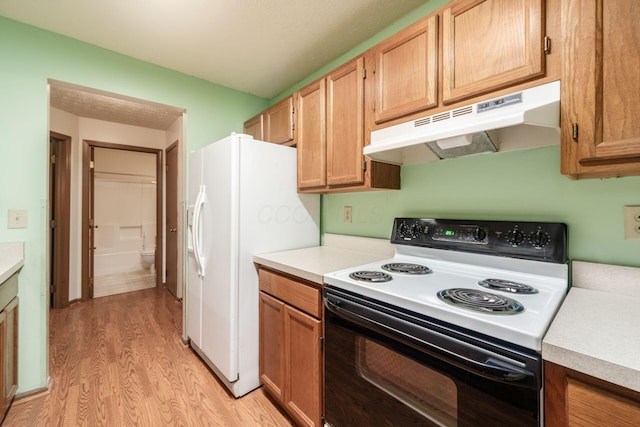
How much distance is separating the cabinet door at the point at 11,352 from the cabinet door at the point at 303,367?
1.47 m

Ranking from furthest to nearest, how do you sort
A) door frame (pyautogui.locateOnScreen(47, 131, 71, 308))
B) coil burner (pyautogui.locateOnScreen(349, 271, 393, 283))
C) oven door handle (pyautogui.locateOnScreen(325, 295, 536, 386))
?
1. door frame (pyautogui.locateOnScreen(47, 131, 71, 308))
2. coil burner (pyautogui.locateOnScreen(349, 271, 393, 283))
3. oven door handle (pyautogui.locateOnScreen(325, 295, 536, 386))

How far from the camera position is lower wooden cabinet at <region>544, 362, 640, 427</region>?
0.58 meters

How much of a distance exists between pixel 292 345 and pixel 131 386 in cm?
124

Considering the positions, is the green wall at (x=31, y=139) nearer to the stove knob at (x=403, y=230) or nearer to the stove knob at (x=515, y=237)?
the stove knob at (x=403, y=230)

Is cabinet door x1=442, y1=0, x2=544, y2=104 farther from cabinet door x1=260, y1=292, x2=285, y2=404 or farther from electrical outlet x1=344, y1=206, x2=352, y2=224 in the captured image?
cabinet door x1=260, y1=292, x2=285, y2=404

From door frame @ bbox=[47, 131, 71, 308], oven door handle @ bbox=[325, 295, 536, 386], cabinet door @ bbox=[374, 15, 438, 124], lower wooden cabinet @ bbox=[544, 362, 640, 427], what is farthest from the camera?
door frame @ bbox=[47, 131, 71, 308]

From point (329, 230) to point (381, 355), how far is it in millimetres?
1288

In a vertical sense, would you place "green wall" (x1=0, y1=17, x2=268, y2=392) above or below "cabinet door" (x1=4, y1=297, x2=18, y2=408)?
above

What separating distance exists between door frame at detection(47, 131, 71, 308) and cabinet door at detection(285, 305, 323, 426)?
10.6 feet

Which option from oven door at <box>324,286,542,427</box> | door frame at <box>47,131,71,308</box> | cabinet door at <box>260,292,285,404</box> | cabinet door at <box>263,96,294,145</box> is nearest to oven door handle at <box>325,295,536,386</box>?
oven door at <box>324,286,542,427</box>

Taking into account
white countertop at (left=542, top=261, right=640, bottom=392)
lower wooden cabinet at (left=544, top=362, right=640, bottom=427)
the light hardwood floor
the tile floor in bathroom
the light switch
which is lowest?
the light hardwood floor

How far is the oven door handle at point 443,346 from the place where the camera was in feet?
2.29

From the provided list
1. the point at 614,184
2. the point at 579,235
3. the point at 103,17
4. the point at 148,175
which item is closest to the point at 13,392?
the point at 103,17

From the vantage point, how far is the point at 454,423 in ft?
2.71
